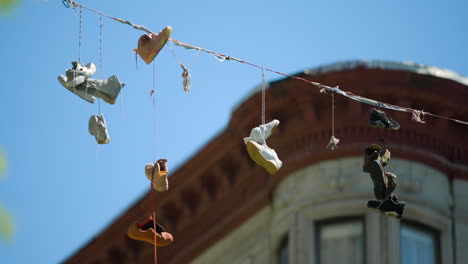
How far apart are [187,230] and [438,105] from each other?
5397mm

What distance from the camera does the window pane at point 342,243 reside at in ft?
63.4

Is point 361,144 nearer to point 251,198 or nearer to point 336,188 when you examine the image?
point 336,188

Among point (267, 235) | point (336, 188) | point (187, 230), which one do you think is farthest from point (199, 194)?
point (336, 188)

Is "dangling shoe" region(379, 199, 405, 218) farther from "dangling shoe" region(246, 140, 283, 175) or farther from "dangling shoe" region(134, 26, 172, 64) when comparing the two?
"dangling shoe" region(134, 26, 172, 64)

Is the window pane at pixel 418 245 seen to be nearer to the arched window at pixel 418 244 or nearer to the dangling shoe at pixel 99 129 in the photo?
the arched window at pixel 418 244

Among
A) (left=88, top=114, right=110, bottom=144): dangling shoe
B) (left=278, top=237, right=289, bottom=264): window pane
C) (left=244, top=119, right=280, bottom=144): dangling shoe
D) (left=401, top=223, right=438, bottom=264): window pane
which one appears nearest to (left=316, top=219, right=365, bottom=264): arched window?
(left=401, top=223, right=438, bottom=264): window pane

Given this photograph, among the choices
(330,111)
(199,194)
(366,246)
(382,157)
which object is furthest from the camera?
(199,194)

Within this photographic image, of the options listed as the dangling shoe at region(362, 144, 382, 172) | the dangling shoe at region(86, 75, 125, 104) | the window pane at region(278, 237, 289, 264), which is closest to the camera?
the dangling shoe at region(86, 75, 125, 104)

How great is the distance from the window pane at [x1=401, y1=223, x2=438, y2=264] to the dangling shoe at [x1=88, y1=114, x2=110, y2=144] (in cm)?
796

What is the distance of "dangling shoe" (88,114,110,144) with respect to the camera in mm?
12250

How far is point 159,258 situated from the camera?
23312 mm

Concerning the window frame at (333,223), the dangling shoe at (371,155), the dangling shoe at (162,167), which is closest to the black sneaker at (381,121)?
the dangling shoe at (371,155)

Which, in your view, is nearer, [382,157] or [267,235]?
[382,157]

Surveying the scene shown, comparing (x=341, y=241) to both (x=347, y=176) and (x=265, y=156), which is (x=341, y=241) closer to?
(x=347, y=176)
